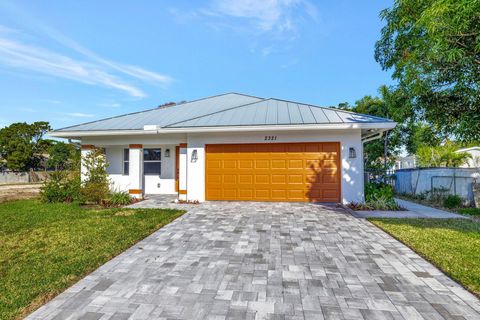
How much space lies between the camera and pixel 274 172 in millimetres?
9805

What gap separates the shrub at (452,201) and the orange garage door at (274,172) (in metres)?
4.41

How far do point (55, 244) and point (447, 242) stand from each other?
8.16 m

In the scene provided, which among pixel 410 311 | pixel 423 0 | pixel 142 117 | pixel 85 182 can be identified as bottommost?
pixel 410 311

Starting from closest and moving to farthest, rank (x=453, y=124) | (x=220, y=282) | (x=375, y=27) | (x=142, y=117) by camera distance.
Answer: (x=220, y=282)
(x=453, y=124)
(x=375, y=27)
(x=142, y=117)

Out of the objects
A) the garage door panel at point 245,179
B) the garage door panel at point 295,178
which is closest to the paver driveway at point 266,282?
the garage door panel at point 295,178

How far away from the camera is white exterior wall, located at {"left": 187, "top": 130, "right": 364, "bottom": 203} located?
925 centimetres

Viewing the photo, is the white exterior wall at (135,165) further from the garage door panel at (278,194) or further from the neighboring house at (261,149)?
the garage door panel at (278,194)

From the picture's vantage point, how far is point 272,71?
1526 cm

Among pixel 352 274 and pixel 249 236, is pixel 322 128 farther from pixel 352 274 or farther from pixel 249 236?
pixel 352 274

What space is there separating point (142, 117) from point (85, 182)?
431cm

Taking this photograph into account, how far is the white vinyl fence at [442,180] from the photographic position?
9.73m

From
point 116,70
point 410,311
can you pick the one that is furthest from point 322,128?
point 116,70

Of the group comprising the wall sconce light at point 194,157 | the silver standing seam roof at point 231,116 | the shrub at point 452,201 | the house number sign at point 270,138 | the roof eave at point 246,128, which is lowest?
the shrub at point 452,201

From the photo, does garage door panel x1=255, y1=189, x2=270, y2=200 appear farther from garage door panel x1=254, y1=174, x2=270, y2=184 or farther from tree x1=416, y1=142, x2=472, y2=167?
tree x1=416, y1=142, x2=472, y2=167
